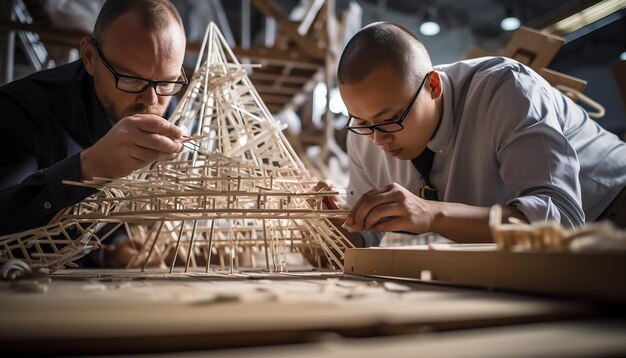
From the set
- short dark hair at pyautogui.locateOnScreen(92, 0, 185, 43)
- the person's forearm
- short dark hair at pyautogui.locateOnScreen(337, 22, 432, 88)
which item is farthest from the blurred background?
short dark hair at pyautogui.locateOnScreen(92, 0, 185, 43)

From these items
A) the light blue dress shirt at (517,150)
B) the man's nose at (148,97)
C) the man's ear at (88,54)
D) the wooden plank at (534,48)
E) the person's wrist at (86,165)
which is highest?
the wooden plank at (534,48)

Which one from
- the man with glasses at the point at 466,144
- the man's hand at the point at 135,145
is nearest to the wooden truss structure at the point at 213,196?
the man's hand at the point at 135,145

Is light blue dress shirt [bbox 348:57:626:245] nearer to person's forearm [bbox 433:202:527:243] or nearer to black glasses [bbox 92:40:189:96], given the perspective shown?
person's forearm [bbox 433:202:527:243]

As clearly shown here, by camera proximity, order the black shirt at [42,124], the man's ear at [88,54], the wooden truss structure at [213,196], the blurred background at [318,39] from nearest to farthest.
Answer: the wooden truss structure at [213,196], the black shirt at [42,124], the man's ear at [88,54], the blurred background at [318,39]

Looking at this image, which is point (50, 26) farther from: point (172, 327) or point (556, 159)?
point (172, 327)

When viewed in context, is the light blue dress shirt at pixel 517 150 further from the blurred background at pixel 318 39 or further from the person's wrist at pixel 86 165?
the person's wrist at pixel 86 165

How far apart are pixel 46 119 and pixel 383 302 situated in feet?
5.29

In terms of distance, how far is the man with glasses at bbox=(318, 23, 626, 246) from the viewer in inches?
52.6

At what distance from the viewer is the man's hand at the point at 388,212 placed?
123cm

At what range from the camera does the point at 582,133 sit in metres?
1.88

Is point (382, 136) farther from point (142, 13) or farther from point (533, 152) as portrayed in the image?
point (142, 13)

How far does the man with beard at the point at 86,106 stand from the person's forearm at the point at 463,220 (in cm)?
68

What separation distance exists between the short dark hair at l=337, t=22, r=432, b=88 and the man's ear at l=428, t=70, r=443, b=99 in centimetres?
3

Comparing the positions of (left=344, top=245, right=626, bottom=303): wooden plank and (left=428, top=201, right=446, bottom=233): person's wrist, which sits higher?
(left=428, top=201, right=446, bottom=233): person's wrist
